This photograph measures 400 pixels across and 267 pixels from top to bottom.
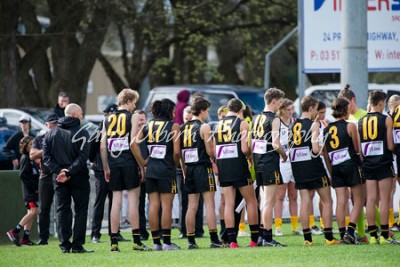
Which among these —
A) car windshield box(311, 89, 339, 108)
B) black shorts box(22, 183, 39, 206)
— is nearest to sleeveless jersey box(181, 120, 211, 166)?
black shorts box(22, 183, 39, 206)

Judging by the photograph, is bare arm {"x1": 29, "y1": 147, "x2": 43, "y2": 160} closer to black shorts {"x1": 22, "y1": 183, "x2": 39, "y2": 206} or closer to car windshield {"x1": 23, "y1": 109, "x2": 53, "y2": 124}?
black shorts {"x1": 22, "y1": 183, "x2": 39, "y2": 206}

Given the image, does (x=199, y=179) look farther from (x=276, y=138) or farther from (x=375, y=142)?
(x=375, y=142)

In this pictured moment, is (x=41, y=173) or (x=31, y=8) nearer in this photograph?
(x=41, y=173)

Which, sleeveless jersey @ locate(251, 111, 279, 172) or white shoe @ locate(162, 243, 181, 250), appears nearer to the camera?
sleeveless jersey @ locate(251, 111, 279, 172)

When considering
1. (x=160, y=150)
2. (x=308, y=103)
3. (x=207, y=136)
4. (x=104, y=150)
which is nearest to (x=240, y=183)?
(x=207, y=136)

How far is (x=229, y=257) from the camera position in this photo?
44.5 feet

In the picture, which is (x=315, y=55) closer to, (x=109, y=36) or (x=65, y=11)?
(x=65, y=11)

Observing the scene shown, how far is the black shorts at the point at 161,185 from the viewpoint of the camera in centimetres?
1501

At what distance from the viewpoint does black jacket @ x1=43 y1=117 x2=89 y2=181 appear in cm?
1477

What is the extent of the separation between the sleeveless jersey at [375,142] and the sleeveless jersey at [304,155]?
0.65 m

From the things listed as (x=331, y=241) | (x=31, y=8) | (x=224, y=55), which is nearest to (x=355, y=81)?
(x=331, y=241)

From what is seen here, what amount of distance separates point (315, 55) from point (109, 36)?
774 inches

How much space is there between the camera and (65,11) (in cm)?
3142

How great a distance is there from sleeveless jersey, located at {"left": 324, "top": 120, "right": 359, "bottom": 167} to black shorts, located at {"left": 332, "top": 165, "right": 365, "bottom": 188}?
0.07 metres
